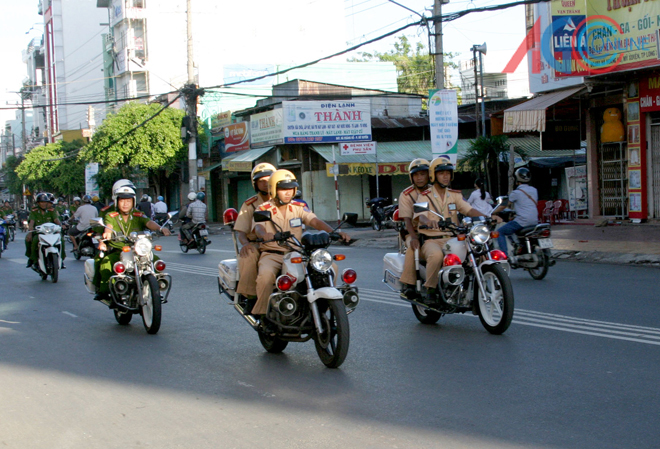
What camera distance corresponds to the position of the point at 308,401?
16.1 feet

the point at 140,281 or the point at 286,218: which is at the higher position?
the point at 286,218

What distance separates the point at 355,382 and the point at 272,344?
4.34 feet

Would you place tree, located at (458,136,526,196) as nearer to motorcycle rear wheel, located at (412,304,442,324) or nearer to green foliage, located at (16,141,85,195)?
motorcycle rear wheel, located at (412,304,442,324)

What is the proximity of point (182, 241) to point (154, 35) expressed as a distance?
4542cm

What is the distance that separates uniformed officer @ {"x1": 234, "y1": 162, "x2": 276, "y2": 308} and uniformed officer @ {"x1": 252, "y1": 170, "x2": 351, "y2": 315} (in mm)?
102

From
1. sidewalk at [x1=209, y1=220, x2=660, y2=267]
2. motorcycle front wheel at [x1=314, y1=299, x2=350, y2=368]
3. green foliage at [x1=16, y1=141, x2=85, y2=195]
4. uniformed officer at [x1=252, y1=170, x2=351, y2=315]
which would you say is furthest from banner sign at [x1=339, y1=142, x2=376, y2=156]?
green foliage at [x1=16, y1=141, x2=85, y2=195]

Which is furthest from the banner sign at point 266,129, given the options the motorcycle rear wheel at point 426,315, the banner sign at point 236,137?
the motorcycle rear wheel at point 426,315

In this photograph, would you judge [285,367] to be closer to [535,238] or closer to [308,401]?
[308,401]

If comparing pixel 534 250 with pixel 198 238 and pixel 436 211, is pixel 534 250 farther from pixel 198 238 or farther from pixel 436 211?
pixel 198 238

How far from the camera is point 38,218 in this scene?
13.5 metres

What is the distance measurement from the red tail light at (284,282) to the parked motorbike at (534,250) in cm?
630

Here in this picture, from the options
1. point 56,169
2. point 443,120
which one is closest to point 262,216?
point 443,120

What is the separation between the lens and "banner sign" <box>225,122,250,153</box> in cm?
3659

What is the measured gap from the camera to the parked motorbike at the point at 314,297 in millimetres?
5508
